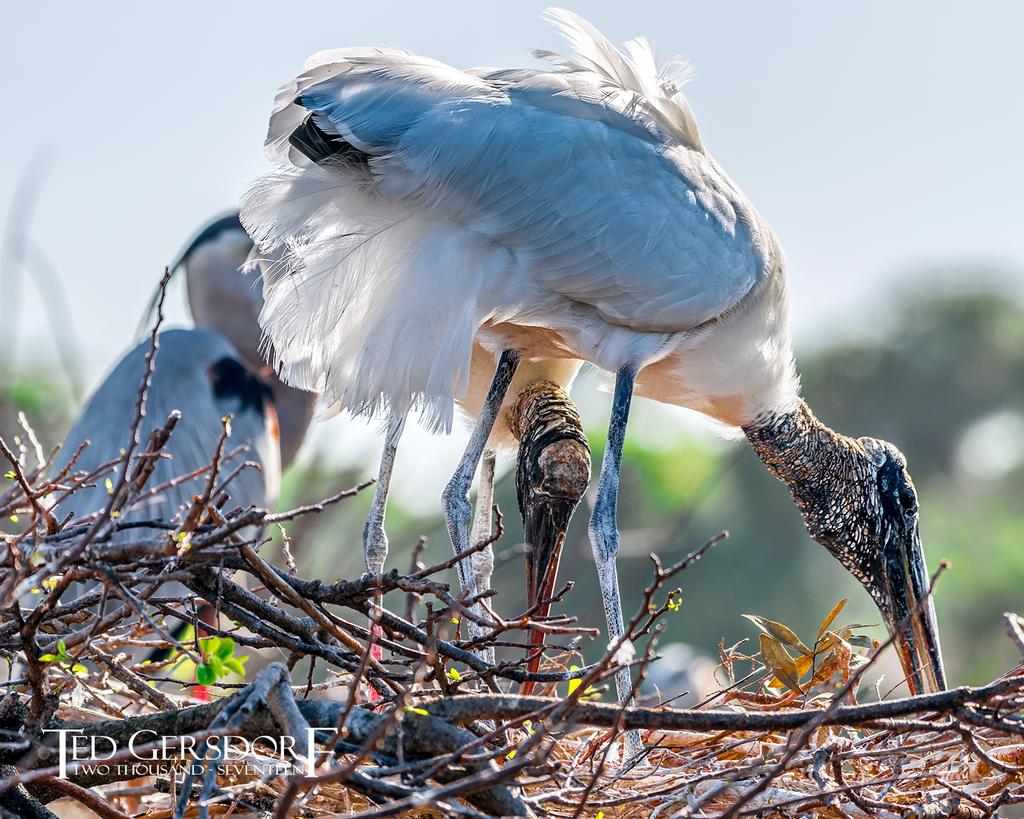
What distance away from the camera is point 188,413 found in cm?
543

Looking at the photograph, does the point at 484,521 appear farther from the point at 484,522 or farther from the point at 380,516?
the point at 380,516

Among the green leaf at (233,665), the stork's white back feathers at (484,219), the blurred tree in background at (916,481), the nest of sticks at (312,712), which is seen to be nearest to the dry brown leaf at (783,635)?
the nest of sticks at (312,712)

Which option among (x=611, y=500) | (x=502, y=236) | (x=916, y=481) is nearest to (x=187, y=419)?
(x=611, y=500)

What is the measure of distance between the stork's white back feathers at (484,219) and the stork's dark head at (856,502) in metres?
0.76

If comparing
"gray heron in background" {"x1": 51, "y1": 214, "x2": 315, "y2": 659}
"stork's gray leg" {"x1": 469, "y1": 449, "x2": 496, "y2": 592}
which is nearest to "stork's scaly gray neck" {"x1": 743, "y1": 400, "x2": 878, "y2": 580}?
"stork's gray leg" {"x1": 469, "y1": 449, "x2": 496, "y2": 592}

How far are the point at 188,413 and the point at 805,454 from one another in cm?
246

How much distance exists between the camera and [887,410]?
2278 cm

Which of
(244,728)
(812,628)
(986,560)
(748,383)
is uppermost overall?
(748,383)

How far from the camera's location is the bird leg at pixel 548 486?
12.1 ft

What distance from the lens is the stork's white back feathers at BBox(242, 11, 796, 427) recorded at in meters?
3.13

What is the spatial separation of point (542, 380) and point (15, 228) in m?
1.54

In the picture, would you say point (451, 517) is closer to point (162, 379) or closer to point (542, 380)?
point (542, 380)

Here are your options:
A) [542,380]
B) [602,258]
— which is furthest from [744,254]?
[542,380]

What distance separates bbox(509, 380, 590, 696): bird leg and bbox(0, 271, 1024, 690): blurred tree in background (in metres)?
8.35
